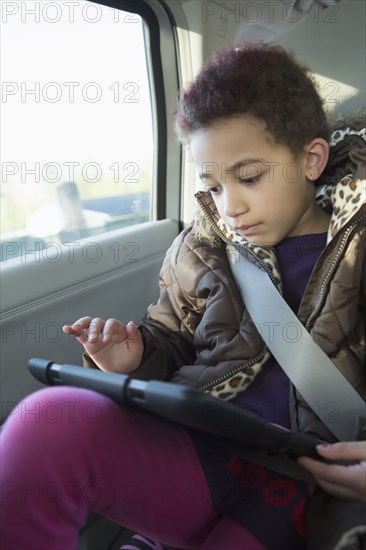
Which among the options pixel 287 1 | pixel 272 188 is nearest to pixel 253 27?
pixel 287 1

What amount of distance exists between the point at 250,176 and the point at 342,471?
542 millimetres

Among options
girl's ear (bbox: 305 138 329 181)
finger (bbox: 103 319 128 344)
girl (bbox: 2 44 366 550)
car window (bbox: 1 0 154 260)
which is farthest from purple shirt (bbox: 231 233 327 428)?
car window (bbox: 1 0 154 260)

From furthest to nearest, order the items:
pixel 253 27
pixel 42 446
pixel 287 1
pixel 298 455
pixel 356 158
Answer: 1. pixel 253 27
2. pixel 287 1
3. pixel 356 158
4. pixel 298 455
5. pixel 42 446

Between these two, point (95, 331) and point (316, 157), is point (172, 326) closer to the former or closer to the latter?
point (95, 331)

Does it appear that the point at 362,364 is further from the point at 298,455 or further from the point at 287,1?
the point at 287,1

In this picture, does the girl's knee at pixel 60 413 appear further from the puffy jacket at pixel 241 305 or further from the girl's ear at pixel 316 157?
the girl's ear at pixel 316 157

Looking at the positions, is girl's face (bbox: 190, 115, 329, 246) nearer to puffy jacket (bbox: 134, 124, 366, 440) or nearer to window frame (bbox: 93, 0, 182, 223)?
puffy jacket (bbox: 134, 124, 366, 440)

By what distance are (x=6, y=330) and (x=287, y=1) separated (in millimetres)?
1231

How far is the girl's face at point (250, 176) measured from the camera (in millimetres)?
941

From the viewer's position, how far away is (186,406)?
1.93 ft

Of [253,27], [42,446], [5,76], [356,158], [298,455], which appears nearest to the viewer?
[42,446]

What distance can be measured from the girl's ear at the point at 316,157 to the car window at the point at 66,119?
702 millimetres

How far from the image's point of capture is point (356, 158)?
996mm

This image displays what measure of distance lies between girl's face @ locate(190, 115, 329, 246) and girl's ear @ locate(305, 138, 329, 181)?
0.03 m
